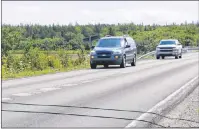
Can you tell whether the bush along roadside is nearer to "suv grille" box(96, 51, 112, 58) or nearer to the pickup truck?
"suv grille" box(96, 51, 112, 58)

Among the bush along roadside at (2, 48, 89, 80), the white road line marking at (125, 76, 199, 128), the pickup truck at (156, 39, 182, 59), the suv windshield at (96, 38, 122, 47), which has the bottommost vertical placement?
the pickup truck at (156, 39, 182, 59)

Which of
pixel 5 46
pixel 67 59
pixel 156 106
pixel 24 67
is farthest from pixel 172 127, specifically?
pixel 5 46

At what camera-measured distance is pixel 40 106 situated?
10.1 meters

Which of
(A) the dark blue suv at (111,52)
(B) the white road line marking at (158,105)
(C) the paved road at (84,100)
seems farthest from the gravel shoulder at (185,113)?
(A) the dark blue suv at (111,52)

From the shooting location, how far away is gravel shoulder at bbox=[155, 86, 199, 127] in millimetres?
8320

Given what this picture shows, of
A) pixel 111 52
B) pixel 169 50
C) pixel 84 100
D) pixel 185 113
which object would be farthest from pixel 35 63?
pixel 169 50

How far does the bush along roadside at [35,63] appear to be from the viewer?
23047mm

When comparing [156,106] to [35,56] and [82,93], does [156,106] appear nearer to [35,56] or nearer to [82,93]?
[82,93]

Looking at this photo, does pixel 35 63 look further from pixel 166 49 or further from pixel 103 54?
pixel 166 49

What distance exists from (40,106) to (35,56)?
16.2 meters

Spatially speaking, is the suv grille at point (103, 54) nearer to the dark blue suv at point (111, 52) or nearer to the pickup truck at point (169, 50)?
the dark blue suv at point (111, 52)

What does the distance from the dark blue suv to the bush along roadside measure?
1371mm

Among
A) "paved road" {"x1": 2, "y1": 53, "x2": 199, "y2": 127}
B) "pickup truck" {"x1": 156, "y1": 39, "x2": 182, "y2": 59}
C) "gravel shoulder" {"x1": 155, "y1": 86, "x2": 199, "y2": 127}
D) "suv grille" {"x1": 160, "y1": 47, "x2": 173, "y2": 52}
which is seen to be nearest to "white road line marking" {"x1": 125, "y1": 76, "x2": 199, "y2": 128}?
"paved road" {"x1": 2, "y1": 53, "x2": 199, "y2": 127}

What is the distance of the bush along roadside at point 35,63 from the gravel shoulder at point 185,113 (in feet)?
35.9
